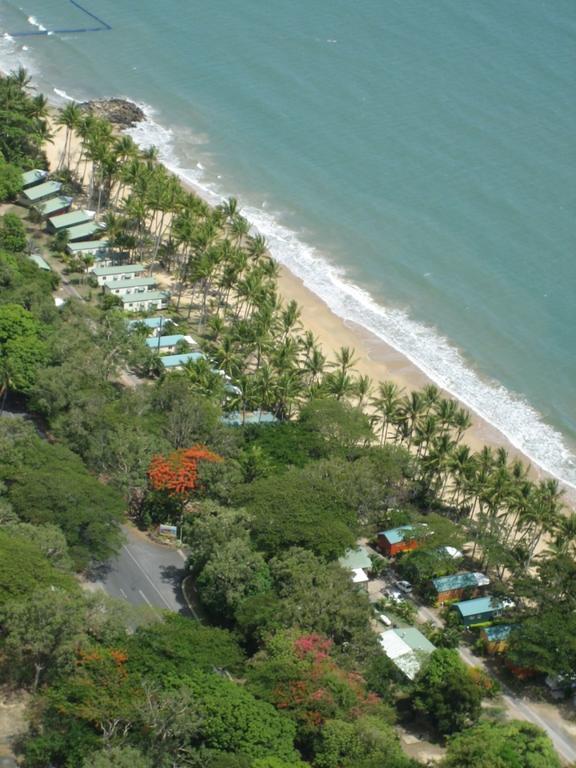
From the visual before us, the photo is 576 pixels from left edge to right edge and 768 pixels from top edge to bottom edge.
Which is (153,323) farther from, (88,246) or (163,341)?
(88,246)

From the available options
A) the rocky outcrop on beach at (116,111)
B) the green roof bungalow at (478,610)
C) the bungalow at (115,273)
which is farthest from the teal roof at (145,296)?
the green roof bungalow at (478,610)

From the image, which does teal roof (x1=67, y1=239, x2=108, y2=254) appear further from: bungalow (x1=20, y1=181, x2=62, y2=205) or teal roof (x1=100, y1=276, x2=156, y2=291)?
bungalow (x1=20, y1=181, x2=62, y2=205)

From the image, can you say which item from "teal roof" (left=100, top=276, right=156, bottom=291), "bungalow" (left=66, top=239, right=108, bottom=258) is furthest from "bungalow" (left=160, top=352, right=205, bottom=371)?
"bungalow" (left=66, top=239, right=108, bottom=258)

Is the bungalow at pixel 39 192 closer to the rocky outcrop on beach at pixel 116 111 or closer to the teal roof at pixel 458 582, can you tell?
the rocky outcrop on beach at pixel 116 111

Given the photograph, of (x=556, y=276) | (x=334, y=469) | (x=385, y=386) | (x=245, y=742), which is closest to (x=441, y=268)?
(x=556, y=276)

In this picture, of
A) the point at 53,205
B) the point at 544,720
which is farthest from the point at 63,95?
the point at 544,720
